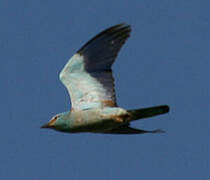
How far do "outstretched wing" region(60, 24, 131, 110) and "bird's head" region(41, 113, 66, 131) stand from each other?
301 mm

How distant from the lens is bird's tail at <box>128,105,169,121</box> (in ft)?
22.7

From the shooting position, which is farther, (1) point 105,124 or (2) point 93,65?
(2) point 93,65

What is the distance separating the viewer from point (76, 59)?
25.9 feet

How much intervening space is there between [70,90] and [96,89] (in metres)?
0.51

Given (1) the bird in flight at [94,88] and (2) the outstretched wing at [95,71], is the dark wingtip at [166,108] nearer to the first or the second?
(1) the bird in flight at [94,88]

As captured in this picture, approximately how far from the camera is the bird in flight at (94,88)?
292 inches

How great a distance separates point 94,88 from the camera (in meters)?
7.86

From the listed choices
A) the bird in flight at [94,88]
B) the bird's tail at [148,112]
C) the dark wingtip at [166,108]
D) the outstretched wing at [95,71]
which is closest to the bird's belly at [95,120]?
the bird in flight at [94,88]

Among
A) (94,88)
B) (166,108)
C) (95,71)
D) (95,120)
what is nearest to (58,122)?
(95,120)

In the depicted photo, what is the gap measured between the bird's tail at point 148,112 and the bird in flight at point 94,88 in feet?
0.33


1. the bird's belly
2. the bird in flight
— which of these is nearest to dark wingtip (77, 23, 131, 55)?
the bird in flight

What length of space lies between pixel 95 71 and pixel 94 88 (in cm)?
34

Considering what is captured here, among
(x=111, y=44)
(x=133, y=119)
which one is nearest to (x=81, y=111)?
(x=133, y=119)

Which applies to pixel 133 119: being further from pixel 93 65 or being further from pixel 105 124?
pixel 93 65
